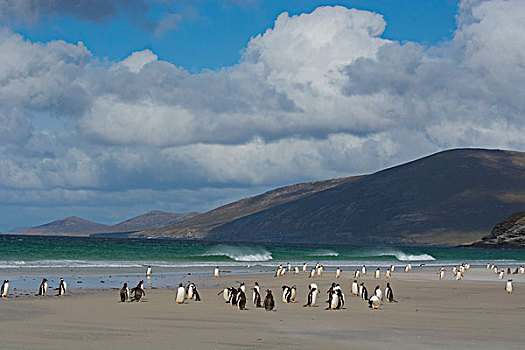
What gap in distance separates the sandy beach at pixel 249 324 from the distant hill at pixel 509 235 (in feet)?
489

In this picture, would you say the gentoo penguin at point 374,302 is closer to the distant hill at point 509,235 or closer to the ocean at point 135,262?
the ocean at point 135,262

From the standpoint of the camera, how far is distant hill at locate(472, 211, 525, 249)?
170 meters

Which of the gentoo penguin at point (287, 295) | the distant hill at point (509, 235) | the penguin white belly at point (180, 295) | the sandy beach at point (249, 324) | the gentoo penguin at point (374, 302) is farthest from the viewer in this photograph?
the distant hill at point (509, 235)

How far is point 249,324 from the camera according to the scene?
66.0 ft

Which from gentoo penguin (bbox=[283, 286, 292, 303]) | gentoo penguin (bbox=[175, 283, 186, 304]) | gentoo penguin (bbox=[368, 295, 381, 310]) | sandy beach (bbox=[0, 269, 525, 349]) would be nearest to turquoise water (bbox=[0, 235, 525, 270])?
gentoo penguin (bbox=[175, 283, 186, 304])

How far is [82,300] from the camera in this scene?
2655 centimetres

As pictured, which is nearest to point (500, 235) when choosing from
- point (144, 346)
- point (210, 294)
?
point (210, 294)

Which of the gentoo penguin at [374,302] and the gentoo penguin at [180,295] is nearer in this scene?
the gentoo penguin at [374,302]

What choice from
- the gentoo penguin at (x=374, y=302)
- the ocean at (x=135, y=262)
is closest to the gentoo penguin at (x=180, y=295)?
the gentoo penguin at (x=374, y=302)

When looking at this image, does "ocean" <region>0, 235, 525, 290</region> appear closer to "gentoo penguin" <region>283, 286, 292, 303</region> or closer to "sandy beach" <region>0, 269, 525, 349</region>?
"sandy beach" <region>0, 269, 525, 349</region>

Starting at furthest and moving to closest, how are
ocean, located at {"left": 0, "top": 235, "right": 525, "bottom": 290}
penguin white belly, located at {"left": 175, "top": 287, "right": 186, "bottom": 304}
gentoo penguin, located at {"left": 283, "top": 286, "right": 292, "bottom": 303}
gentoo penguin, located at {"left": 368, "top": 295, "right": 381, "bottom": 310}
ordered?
1. ocean, located at {"left": 0, "top": 235, "right": 525, "bottom": 290}
2. gentoo penguin, located at {"left": 283, "top": 286, "right": 292, "bottom": 303}
3. penguin white belly, located at {"left": 175, "top": 287, "right": 186, "bottom": 304}
4. gentoo penguin, located at {"left": 368, "top": 295, "right": 381, "bottom": 310}

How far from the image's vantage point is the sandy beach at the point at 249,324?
16.1 metres

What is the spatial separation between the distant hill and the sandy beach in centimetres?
14914

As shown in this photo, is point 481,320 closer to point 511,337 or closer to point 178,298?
point 511,337
